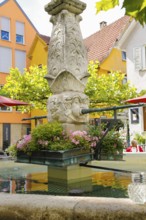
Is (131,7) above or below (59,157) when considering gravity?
above

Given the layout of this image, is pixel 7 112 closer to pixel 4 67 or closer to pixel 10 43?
pixel 4 67

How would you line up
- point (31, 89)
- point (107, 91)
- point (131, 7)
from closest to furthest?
point (131, 7) → point (107, 91) → point (31, 89)

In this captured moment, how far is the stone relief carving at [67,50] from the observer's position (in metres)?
5.19

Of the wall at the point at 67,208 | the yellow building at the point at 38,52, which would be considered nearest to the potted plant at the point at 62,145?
the wall at the point at 67,208

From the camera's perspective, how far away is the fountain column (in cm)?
509

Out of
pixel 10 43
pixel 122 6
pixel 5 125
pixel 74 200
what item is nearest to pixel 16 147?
pixel 74 200

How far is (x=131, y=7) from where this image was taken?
1469 mm

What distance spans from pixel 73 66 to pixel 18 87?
13364 millimetres

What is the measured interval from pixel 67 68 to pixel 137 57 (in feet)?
47.4

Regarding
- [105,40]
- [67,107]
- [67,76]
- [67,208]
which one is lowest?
[67,208]

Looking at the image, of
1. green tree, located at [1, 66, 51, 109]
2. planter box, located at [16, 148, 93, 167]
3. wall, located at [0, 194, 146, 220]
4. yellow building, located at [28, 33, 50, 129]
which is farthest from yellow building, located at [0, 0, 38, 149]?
wall, located at [0, 194, 146, 220]

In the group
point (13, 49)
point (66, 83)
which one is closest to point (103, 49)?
point (13, 49)

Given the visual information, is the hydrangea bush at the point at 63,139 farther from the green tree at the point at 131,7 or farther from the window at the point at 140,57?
the window at the point at 140,57

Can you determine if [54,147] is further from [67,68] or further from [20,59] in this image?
[20,59]
